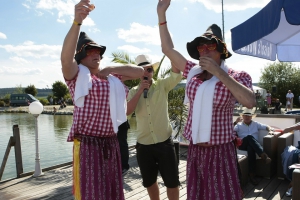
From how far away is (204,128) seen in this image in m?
1.79

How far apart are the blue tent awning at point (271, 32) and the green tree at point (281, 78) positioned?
25.9m

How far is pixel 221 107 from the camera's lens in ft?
5.97

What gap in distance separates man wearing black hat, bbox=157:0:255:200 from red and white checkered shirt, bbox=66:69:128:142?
541 mm

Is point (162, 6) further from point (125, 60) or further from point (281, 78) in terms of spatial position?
point (281, 78)

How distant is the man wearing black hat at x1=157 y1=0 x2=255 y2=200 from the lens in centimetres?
178

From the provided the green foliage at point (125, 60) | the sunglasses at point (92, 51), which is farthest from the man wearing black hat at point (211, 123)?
the green foliage at point (125, 60)

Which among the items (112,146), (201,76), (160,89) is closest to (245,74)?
(201,76)

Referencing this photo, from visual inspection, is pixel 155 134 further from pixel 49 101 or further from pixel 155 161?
pixel 49 101

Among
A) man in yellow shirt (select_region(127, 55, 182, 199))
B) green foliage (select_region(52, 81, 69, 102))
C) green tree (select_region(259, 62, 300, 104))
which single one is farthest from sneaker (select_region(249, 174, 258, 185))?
green foliage (select_region(52, 81, 69, 102))

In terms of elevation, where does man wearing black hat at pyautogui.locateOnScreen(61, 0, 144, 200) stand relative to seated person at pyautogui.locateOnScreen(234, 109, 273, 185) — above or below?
above

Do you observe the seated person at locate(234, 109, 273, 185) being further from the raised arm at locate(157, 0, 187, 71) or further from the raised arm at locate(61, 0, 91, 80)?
the raised arm at locate(61, 0, 91, 80)

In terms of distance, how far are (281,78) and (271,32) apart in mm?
31022

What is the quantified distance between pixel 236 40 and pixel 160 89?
87cm

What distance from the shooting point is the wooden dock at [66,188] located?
13.1ft
